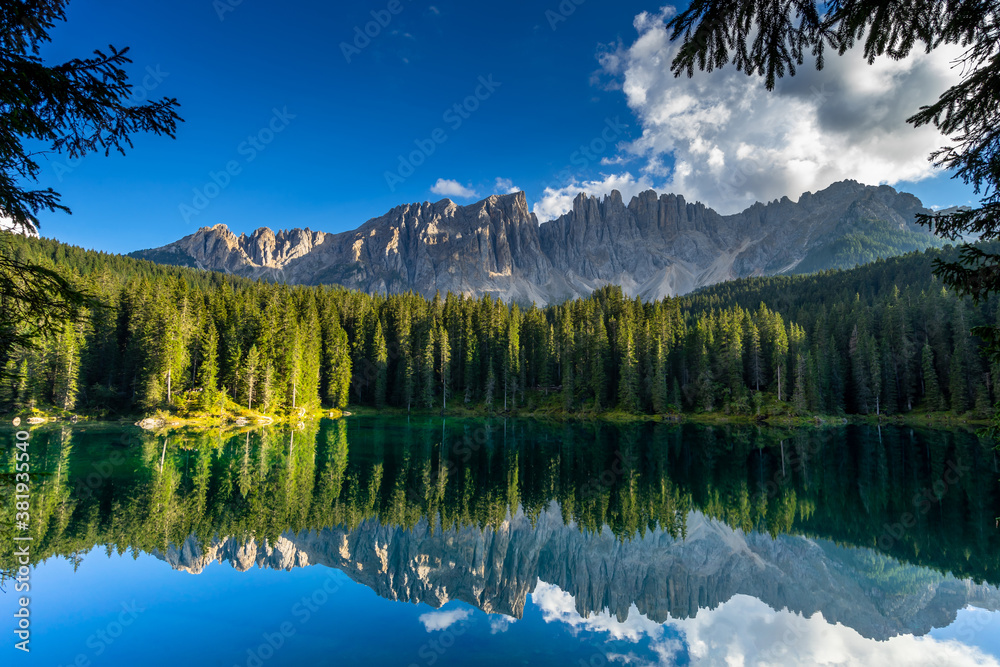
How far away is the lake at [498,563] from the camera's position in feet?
44.9

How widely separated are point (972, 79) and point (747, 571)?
19.2 m

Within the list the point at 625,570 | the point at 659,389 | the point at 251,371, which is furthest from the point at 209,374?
the point at 659,389

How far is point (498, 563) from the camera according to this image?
19547 millimetres

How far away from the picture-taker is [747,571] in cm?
1945

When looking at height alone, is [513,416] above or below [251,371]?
below

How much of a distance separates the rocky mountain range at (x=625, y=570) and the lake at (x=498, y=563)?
0.34 feet

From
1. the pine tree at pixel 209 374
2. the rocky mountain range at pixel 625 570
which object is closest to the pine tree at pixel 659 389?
the rocky mountain range at pixel 625 570

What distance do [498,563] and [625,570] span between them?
5.54 m

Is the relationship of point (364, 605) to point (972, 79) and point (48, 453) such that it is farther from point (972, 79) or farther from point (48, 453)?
point (48, 453)

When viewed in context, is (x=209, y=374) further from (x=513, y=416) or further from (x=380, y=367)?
(x=513, y=416)

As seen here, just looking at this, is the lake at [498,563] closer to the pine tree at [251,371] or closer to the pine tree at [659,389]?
the pine tree at [251,371]

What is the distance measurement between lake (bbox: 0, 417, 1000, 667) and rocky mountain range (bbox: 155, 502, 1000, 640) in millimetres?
102

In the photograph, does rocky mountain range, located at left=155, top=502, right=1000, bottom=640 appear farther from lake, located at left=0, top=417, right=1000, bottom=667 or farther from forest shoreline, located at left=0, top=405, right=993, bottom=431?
forest shoreline, located at left=0, top=405, right=993, bottom=431

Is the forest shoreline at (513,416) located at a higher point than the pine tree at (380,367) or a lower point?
lower
